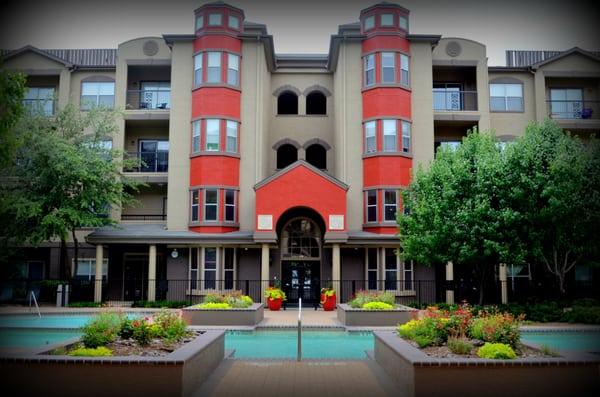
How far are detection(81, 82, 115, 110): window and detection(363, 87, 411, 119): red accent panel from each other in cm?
1526

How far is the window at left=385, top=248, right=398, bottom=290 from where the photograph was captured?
102 ft

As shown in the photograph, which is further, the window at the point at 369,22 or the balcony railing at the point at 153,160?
the balcony railing at the point at 153,160

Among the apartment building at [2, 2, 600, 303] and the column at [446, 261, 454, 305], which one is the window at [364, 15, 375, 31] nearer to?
the apartment building at [2, 2, 600, 303]

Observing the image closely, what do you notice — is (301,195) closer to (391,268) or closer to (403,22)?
(391,268)

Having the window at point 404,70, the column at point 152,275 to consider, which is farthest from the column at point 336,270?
the window at point 404,70

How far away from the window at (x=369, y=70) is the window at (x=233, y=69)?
277 inches

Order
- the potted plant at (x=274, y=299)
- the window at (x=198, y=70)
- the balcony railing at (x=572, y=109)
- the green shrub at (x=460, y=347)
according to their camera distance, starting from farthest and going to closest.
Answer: the balcony railing at (x=572, y=109)
the window at (x=198, y=70)
the potted plant at (x=274, y=299)
the green shrub at (x=460, y=347)

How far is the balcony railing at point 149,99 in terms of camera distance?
35.6 metres

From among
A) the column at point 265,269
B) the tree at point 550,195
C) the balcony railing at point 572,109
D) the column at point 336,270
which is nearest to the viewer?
the tree at point 550,195

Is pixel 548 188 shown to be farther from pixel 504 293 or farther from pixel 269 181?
pixel 269 181

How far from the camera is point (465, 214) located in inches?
934

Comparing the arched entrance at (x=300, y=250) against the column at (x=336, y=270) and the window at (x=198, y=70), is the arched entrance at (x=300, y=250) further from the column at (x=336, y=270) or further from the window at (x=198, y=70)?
the window at (x=198, y=70)

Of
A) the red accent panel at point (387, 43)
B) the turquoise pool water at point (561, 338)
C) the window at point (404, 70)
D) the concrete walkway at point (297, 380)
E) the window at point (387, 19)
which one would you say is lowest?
the turquoise pool water at point (561, 338)

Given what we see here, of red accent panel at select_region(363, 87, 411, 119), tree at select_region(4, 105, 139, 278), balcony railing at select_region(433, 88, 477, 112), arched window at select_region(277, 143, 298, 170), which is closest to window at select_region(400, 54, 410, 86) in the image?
red accent panel at select_region(363, 87, 411, 119)
